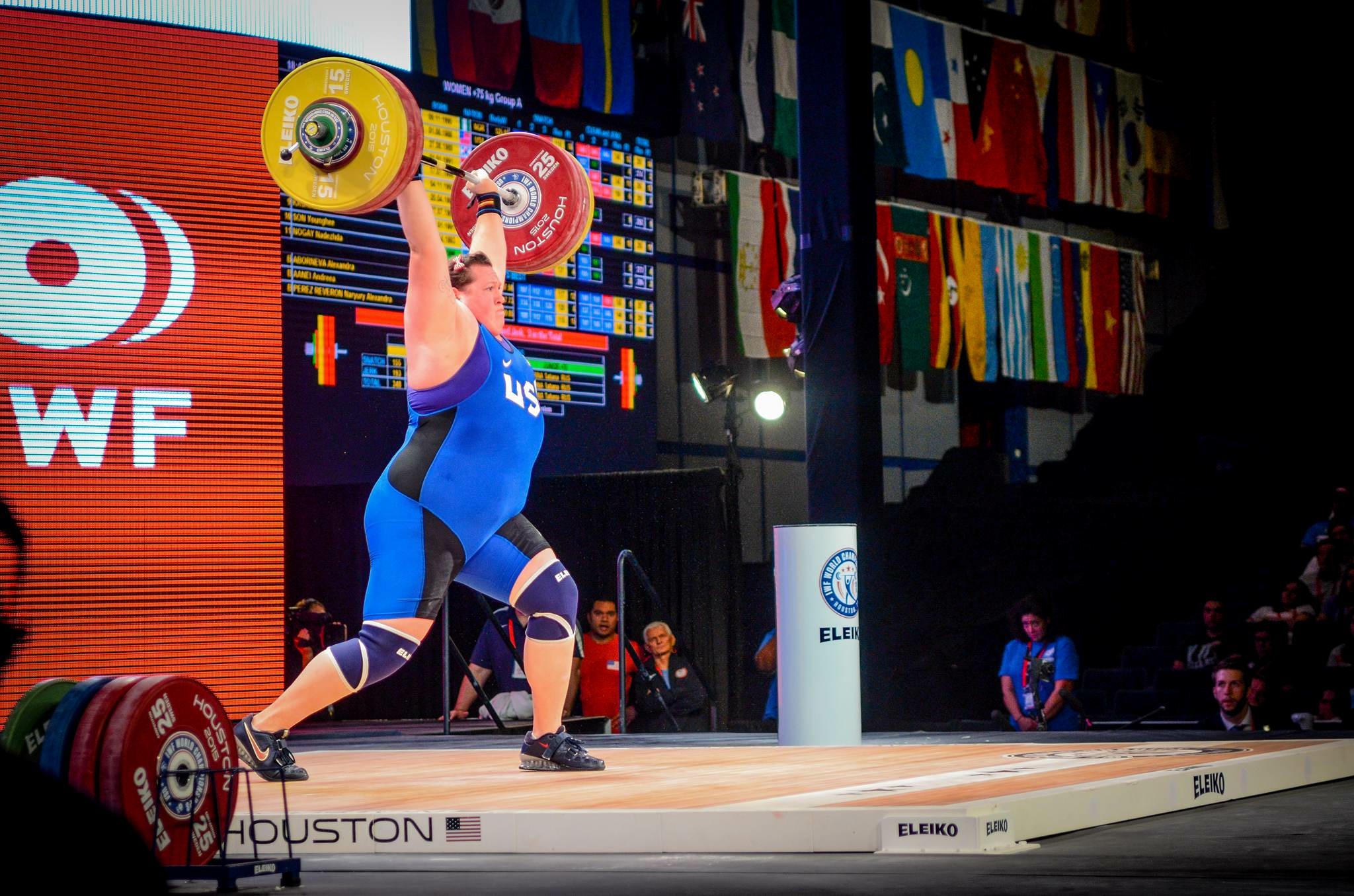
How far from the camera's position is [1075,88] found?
1659 centimetres

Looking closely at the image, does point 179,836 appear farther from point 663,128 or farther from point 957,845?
point 663,128

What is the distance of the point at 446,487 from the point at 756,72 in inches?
391

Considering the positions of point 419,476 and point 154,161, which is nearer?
point 419,476

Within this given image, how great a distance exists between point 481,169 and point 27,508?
15.0ft

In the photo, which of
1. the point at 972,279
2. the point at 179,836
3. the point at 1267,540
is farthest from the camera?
the point at 972,279

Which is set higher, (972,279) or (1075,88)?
(1075,88)

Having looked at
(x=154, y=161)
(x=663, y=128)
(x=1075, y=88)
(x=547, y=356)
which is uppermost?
(x=1075, y=88)

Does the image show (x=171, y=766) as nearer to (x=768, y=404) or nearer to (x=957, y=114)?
(x=768, y=404)

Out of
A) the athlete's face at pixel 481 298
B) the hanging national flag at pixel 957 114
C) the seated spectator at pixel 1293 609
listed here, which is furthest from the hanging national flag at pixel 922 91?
the athlete's face at pixel 481 298

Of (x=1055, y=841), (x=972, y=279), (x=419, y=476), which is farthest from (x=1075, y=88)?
(x=1055, y=841)

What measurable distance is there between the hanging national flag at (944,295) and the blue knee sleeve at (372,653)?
11205 millimetres

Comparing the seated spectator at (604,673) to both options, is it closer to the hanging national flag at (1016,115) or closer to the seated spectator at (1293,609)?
the seated spectator at (1293,609)

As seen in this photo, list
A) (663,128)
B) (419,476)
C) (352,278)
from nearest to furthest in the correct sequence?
(419,476)
(352,278)
(663,128)

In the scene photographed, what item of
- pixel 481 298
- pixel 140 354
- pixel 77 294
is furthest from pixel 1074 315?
Result: pixel 481 298
